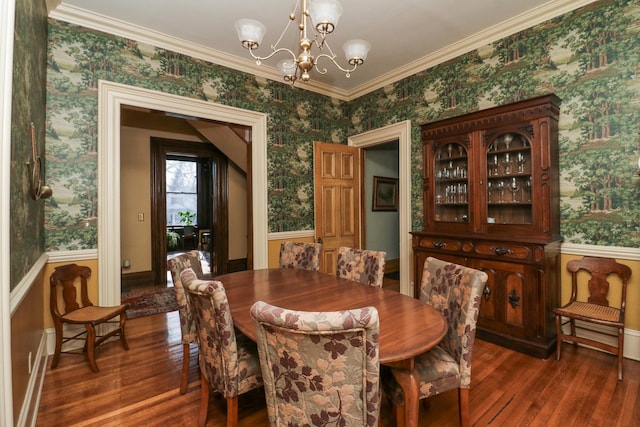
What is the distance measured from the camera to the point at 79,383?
Result: 2.25 meters

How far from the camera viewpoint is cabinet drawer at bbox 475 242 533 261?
2608 mm

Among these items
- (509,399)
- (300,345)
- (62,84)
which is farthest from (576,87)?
(62,84)

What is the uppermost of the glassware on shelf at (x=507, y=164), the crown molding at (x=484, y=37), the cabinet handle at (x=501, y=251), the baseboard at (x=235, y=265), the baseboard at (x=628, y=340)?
the crown molding at (x=484, y=37)

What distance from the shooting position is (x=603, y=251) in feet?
8.52

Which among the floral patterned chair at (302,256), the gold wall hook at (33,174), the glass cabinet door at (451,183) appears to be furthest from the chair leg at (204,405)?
the glass cabinet door at (451,183)

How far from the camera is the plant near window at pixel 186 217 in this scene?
830 cm

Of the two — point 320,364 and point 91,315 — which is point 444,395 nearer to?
point 320,364

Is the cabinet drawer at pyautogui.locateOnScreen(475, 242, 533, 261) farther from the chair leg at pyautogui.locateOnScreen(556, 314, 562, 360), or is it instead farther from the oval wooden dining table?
the oval wooden dining table

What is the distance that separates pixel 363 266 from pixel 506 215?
5.34ft

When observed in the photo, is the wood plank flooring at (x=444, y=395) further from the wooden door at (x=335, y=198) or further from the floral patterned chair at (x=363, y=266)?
the wooden door at (x=335, y=198)

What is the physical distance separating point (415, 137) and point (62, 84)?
3.72 m

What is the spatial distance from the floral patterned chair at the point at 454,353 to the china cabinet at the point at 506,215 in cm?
132

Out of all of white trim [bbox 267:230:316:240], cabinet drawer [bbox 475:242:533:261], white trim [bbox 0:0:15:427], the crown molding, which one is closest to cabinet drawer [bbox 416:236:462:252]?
cabinet drawer [bbox 475:242:533:261]

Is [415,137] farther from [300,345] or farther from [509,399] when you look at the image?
[300,345]
